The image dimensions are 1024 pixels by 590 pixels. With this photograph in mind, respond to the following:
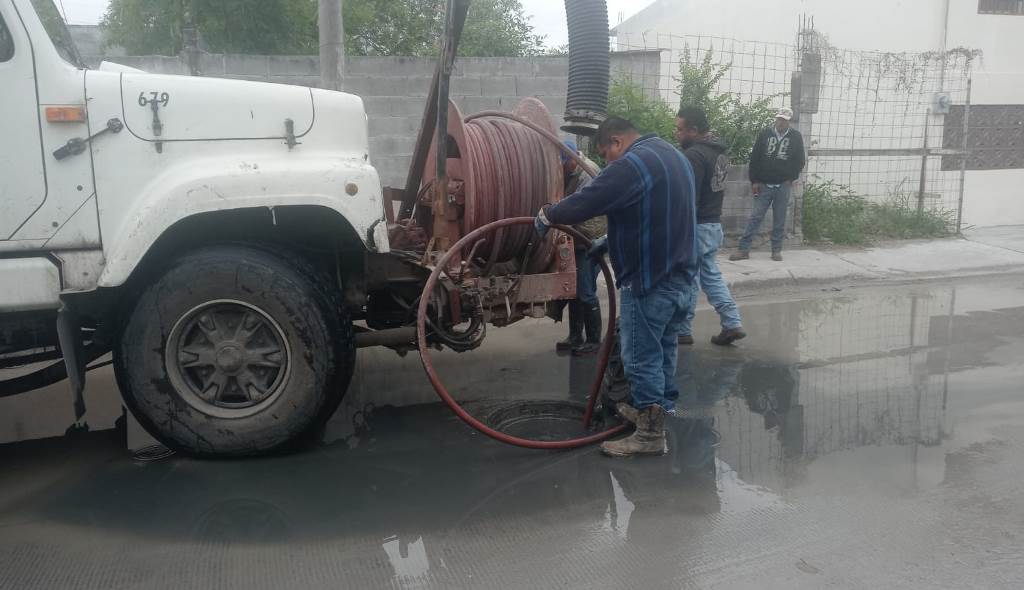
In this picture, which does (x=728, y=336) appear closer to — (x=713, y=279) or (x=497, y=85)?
(x=713, y=279)

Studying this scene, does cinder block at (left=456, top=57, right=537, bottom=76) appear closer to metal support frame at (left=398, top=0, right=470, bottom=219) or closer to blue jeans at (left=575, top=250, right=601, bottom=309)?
blue jeans at (left=575, top=250, right=601, bottom=309)

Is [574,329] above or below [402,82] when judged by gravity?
below

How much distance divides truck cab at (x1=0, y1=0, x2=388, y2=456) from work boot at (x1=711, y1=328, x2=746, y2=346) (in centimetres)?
335

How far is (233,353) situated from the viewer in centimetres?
399

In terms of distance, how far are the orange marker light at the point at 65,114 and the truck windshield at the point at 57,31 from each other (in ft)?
1.33

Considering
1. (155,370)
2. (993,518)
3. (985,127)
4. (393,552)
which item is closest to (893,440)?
(993,518)

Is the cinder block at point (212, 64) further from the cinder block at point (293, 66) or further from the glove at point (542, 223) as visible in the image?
the glove at point (542, 223)

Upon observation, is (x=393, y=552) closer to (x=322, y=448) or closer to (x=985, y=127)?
(x=322, y=448)

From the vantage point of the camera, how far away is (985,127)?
1365cm

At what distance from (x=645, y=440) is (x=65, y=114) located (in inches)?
125

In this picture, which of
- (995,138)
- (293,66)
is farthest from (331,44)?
(995,138)

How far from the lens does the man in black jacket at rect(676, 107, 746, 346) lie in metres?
6.23

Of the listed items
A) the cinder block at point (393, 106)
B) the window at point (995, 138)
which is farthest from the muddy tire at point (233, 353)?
the window at point (995, 138)

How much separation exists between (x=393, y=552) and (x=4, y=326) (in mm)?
2261
